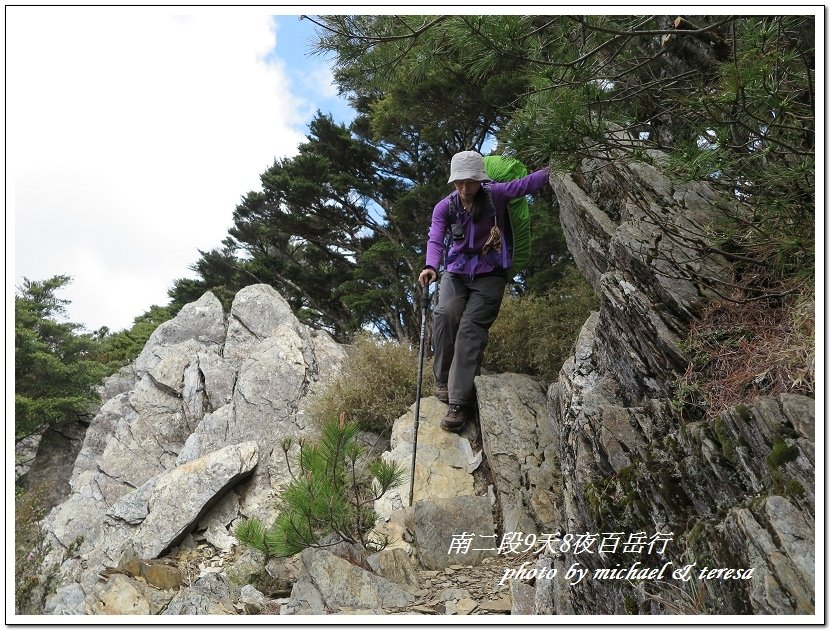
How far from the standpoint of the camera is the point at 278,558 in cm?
496

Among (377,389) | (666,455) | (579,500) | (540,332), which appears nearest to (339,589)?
(579,500)

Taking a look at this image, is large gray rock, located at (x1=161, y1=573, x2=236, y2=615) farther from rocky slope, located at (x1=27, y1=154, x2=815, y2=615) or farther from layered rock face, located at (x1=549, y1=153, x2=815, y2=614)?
layered rock face, located at (x1=549, y1=153, x2=815, y2=614)

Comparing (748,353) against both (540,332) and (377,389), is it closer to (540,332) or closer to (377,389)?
(540,332)

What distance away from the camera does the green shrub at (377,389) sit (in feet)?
25.8

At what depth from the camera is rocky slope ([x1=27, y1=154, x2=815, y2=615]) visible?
95.3 inches

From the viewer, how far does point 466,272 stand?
6.04m

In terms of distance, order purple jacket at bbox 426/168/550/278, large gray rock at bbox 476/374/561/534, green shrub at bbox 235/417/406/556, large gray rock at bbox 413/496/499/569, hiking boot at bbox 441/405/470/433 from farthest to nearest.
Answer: hiking boot at bbox 441/405/470/433, purple jacket at bbox 426/168/550/278, large gray rock at bbox 476/374/561/534, large gray rock at bbox 413/496/499/569, green shrub at bbox 235/417/406/556

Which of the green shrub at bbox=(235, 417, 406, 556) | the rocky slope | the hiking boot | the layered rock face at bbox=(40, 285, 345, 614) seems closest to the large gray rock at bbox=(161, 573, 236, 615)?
the rocky slope

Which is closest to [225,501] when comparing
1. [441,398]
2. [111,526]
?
[111,526]

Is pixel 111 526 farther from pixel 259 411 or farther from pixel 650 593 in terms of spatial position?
pixel 650 593

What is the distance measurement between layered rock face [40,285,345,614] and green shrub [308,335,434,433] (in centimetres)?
139

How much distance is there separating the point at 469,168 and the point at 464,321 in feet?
5.28

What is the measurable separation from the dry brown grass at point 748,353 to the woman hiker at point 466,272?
7.98ft

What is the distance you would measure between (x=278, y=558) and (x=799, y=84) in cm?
500
